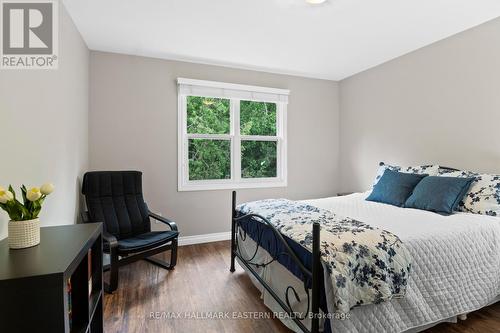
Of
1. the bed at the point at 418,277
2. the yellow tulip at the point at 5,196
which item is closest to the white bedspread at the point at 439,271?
the bed at the point at 418,277

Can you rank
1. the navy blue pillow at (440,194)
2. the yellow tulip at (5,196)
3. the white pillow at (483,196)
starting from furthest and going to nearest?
the navy blue pillow at (440,194), the white pillow at (483,196), the yellow tulip at (5,196)

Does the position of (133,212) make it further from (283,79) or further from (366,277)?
(283,79)

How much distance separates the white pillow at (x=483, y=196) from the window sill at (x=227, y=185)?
2.27m

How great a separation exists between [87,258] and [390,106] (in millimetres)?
3673

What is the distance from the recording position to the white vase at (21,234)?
1.13 m

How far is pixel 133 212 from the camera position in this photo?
297 centimetres

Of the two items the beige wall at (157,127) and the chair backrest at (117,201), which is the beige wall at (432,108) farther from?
the chair backrest at (117,201)

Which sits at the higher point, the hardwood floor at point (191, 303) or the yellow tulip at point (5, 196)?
the yellow tulip at point (5, 196)

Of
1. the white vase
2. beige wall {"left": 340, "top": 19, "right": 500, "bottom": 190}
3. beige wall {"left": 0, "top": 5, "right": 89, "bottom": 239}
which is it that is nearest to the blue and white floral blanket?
the white vase

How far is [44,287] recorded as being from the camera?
2.94 feet

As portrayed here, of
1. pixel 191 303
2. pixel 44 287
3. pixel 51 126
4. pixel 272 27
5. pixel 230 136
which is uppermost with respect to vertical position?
pixel 272 27

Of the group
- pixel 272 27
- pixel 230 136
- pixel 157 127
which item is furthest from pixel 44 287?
pixel 230 136

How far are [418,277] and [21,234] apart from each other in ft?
7.06

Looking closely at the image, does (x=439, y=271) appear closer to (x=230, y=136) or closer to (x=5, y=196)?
(x=5, y=196)
